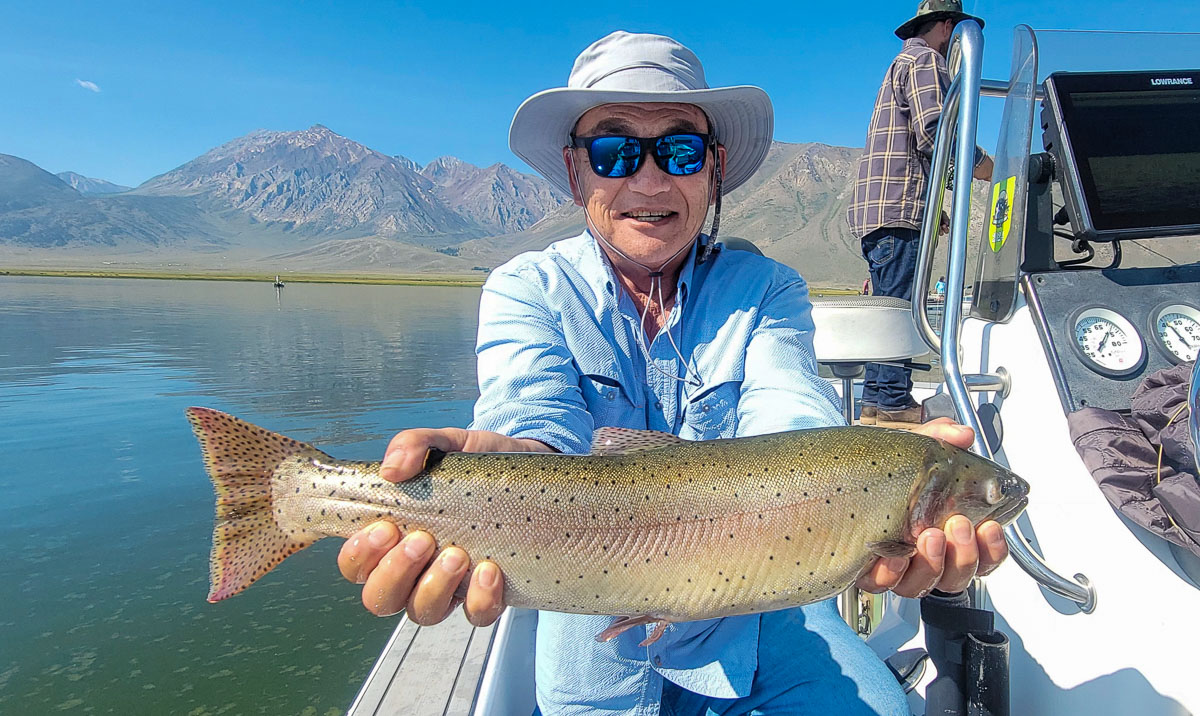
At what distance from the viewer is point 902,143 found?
6098 mm

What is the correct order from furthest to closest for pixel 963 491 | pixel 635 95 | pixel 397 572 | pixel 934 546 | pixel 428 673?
pixel 428 673 < pixel 635 95 < pixel 963 491 < pixel 934 546 < pixel 397 572

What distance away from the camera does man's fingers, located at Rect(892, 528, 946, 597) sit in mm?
2383

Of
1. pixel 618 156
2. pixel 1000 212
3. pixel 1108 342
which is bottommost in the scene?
pixel 1108 342

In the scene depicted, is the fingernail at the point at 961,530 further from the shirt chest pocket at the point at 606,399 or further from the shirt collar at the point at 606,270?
the shirt collar at the point at 606,270

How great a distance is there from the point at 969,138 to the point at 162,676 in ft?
23.1

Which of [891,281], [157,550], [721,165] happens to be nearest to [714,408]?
[721,165]

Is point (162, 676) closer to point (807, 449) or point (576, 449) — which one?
point (576, 449)

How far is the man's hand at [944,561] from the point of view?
7.87ft

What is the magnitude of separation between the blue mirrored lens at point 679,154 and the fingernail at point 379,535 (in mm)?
1911

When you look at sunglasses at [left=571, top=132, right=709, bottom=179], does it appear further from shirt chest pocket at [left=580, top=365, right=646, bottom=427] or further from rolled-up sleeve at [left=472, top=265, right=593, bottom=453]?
shirt chest pocket at [left=580, top=365, right=646, bottom=427]

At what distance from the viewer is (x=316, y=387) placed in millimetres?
16828

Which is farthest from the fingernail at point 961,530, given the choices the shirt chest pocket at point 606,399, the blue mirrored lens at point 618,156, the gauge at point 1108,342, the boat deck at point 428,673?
the boat deck at point 428,673

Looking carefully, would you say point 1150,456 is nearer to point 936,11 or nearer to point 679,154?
point 679,154

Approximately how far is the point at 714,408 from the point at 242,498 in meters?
1.99
